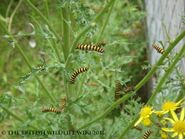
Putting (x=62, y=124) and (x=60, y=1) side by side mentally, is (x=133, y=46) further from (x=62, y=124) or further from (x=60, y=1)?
(x=60, y=1)

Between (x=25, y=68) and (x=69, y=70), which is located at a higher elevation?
(x=69, y=70)

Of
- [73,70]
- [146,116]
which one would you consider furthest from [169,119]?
[73,70]

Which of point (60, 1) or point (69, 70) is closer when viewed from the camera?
point (60, 1)

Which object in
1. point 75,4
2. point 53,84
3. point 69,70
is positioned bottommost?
point 53,84

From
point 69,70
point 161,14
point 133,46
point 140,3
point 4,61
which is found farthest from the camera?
point 4,61

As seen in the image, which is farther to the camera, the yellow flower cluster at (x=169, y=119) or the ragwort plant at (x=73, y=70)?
the ragwort plant at (x=73, y=70)

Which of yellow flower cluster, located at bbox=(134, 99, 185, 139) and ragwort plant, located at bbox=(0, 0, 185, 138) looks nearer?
yellow flower cluster, located at bbox=(134, 99, 185, 139)

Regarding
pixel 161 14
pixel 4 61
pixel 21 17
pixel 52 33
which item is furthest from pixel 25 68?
pixel 52 33

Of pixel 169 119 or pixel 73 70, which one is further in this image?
pixel 73 70

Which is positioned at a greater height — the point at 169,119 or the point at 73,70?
the point at 73,70

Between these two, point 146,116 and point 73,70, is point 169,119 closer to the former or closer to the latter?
point 146,116

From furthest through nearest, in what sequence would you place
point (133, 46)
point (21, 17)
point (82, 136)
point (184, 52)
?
point (21, 17) → point (133, 46) → point (82, 136) → point (184, 52)
